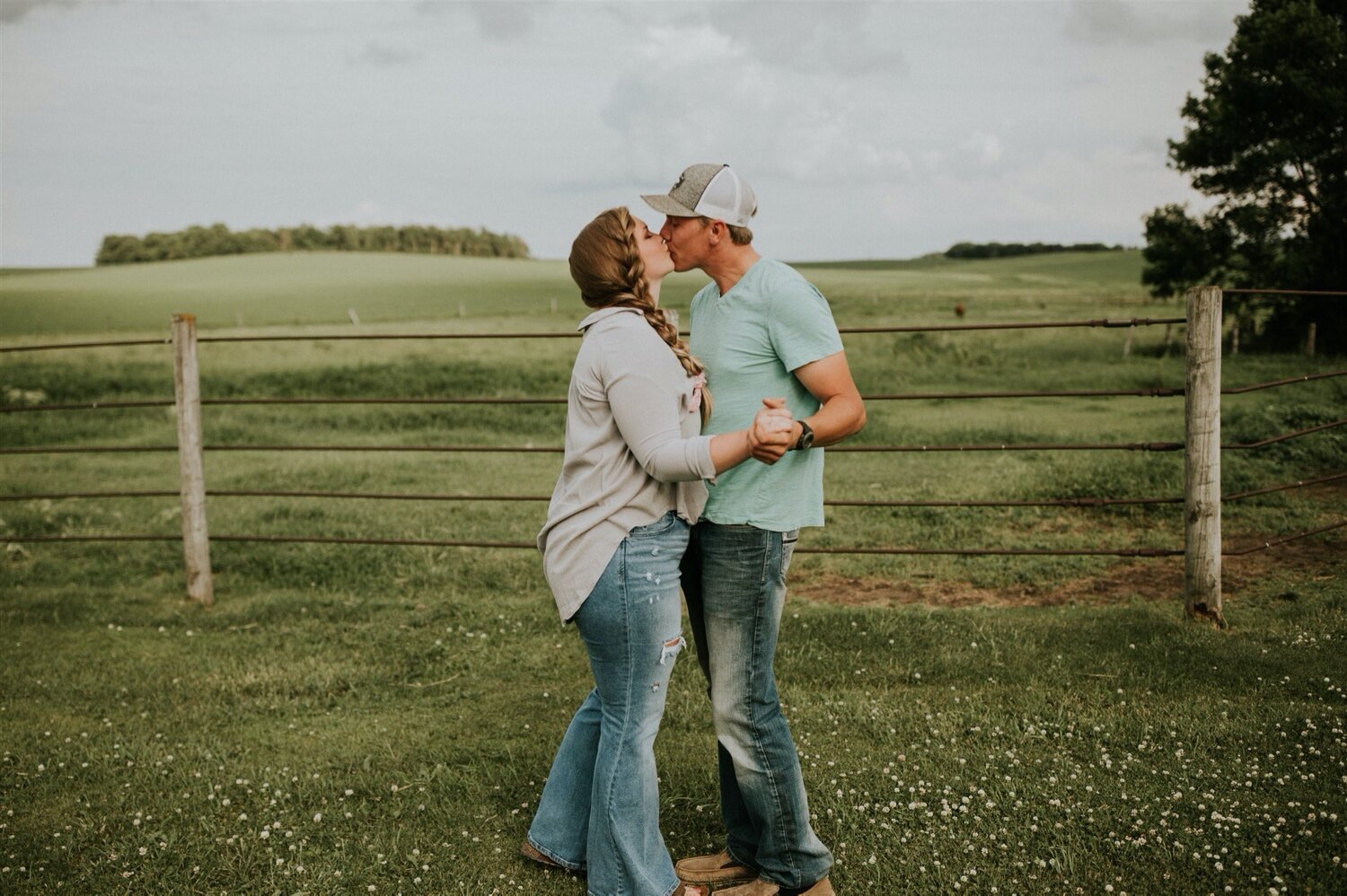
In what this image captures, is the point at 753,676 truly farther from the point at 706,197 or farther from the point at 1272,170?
the point at 1272,170

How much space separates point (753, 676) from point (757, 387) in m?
0.84

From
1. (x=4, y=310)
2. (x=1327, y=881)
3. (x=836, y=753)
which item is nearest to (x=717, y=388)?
(x=836, y=753)

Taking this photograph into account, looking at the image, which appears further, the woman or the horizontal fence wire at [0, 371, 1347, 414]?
the horizontal fence wire at [0, 371, 1347, 414]

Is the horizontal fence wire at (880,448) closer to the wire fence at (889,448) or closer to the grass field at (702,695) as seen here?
the wire fence at (889,448)

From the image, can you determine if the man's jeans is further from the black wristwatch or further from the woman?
the black wristwatch

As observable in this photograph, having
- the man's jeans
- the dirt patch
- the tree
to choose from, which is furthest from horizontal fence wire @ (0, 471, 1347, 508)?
the tree

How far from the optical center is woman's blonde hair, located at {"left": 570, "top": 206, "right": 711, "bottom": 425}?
9.57 ft

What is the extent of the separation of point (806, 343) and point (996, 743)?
7.58 ft

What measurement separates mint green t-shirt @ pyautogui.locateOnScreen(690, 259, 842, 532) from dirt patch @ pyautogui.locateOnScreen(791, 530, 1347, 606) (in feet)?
12.5

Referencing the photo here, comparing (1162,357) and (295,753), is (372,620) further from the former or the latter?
(1162,357)

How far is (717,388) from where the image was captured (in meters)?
3.14

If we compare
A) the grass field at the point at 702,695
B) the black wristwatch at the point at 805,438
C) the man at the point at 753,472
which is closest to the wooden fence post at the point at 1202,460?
the grass field at the point at 702,695

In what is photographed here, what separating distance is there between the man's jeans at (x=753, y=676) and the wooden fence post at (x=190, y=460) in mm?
4617

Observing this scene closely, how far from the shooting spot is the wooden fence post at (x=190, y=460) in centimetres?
671
